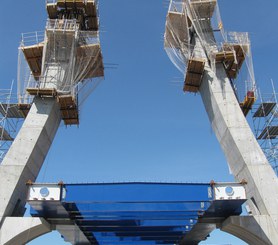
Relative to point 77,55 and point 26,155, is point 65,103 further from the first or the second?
point 26,155

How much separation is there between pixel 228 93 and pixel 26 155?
40.9 feet

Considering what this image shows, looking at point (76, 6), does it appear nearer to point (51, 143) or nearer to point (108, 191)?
point (51, 143)

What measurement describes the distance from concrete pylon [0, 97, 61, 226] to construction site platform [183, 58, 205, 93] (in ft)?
29.3

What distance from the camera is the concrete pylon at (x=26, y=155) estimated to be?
19.2 meters

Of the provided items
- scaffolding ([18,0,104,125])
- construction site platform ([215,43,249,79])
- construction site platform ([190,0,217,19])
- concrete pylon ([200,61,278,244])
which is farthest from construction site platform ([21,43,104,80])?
construction site platform ([215,43,249,79])

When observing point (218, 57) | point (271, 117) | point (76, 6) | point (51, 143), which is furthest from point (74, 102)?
point (271, 117)

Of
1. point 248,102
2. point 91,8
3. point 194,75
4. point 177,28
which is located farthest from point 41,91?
point 248,102

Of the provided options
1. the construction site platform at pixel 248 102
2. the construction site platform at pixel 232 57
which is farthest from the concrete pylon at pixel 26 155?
the construction site platform at pixel 248 102

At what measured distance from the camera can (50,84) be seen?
23.1m

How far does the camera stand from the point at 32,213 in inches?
707

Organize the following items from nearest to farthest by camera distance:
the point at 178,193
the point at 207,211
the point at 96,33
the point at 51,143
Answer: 1. the point at 178,193
2. the point at 207,211
3. the point at 51,143
4. the point at 96,33

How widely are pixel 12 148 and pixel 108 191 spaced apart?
23.4 feet

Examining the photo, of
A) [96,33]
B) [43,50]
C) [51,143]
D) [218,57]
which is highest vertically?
[96,33]

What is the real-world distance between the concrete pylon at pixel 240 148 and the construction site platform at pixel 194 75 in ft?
1.53
